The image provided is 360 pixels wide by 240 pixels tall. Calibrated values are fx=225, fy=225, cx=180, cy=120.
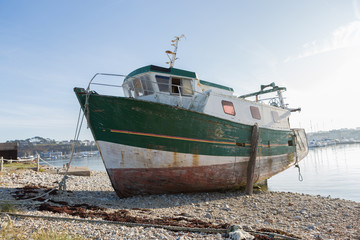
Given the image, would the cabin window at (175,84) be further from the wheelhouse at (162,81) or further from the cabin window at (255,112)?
the cabin window at (255,112)

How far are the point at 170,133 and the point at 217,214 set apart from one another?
120 inches

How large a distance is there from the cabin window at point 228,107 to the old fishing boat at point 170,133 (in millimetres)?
47

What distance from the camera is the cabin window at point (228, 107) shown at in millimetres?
9882

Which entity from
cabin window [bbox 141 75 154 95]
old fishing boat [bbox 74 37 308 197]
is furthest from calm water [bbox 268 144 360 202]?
cabin window [bbox 141 75 154 95]

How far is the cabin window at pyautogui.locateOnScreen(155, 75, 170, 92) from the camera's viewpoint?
911 cm

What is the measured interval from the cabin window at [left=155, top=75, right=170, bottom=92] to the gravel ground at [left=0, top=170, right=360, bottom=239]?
4.17 m

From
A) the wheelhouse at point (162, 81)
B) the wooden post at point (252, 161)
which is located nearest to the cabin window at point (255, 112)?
the wooden post at point (252, 161)

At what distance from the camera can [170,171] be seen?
8117 millimetres

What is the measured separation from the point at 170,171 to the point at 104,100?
11.1ft

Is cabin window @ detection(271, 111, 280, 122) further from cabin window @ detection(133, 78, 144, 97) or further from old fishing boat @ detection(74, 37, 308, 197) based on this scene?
cabin window @ detection(133, 78, 144, 97)

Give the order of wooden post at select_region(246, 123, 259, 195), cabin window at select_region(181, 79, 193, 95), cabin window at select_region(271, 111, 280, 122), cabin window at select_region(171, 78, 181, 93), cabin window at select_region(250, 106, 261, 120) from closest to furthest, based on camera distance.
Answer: cabin window at select_region(171, 78, 181, 93) → cabin window at select_region(181, 79, 193, 95) → wooden post at select_region(246, 123, 259, 195) → cabin window at select_region(250, 106, 261, 120) → cabin window at select_region(271, 111, 280, 122)

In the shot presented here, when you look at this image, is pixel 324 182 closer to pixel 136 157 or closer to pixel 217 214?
pixel 217 214

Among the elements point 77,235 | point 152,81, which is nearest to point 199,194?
point 152,81

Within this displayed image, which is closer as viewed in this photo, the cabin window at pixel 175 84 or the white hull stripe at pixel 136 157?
the white hull stripe at pixel 136 157
